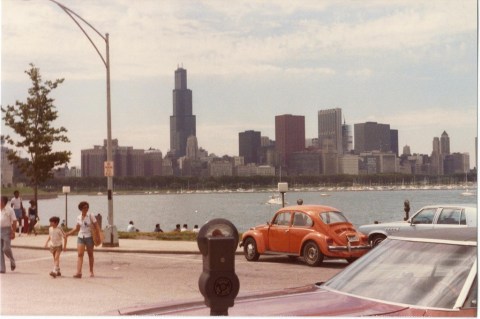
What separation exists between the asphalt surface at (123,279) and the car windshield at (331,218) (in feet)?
3.51

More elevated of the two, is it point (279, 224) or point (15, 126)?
point (15, 126)

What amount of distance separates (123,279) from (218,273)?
37.0 ft

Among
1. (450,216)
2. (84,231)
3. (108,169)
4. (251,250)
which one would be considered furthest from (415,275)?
(108,169)

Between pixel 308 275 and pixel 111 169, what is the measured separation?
11177 millimetres

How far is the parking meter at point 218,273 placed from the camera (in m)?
4.81

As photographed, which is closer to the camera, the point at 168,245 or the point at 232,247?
the point at 232,247

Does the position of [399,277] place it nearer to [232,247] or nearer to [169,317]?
[232,247]

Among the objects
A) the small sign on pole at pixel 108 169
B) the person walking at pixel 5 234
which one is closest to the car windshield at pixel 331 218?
the person walking at pixel 5 234

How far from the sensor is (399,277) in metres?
5.31

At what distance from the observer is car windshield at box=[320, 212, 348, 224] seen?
733 inches

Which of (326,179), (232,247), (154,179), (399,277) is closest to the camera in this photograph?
(232,247)

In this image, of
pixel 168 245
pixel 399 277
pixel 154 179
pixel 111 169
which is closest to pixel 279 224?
pixel 168 245

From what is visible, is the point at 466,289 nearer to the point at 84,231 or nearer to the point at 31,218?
the point at 84,231

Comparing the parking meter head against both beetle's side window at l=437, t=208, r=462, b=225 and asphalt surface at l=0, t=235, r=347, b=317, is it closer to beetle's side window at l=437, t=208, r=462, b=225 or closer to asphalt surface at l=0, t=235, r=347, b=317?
asphalt surface at l=0, t=235, r=347, b=317
